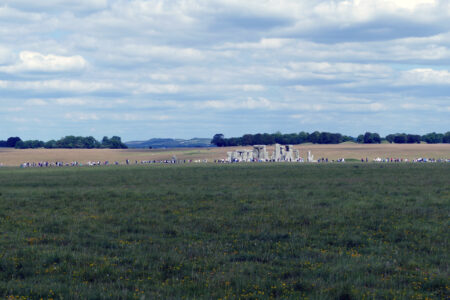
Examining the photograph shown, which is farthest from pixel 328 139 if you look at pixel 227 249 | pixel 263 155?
pixel 227 249

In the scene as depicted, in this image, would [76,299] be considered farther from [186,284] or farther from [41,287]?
[186,284]

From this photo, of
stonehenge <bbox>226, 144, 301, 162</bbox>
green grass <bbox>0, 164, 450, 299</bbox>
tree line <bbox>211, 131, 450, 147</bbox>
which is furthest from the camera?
tree line <bbox>211, 131, 450, 147</bbox>

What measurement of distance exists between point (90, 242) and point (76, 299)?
5.61m

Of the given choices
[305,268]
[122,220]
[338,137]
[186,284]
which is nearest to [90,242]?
[122,220]

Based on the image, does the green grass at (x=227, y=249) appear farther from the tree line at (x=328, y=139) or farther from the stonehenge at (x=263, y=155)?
the tree line at (x=328, y=139)

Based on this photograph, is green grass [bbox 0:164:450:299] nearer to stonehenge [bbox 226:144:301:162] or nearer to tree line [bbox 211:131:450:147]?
stonehenge [bbox 226:144:301:162]

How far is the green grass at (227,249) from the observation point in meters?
9.61

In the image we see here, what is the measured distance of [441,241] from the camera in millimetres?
14188

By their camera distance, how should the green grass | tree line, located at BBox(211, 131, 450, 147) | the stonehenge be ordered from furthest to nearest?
tree line, located at BBox(211, 131, 450, 147), the stonehenge, the green grass

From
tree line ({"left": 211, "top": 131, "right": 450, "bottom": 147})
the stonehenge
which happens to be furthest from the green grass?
tree line ({"left": 211, "top": 131, "right": 450, "bottom": 147})

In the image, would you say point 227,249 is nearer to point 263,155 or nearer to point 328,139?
point 263,155

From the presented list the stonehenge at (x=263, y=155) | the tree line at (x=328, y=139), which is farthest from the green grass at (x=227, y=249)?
the tree line at (x=328, y=139)

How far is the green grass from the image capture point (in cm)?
961

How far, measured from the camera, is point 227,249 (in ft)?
43.5
